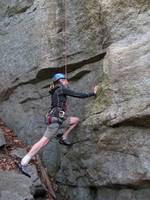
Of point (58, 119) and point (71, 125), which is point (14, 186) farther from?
point (71, 125)

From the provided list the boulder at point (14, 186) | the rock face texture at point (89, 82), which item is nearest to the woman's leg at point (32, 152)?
the boulder at point (14, 186)

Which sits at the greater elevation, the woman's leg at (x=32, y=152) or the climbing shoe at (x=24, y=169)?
the woman's leg at (x=32, y=152)

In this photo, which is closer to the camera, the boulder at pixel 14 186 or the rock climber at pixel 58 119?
the boulder at pixel 14 186

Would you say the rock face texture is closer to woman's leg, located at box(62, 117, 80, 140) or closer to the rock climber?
woman's leg, located at box(62, 117, 80, 140)

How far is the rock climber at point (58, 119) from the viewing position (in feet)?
34.7

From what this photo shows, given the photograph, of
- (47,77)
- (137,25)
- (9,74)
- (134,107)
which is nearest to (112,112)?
(134,107)

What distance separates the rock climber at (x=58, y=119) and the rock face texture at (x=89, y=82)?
0.95 ft

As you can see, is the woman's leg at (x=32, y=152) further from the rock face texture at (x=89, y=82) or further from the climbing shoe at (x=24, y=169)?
the rock face texture at (x=89, y=82)

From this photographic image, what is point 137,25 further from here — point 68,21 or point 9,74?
point 9,74

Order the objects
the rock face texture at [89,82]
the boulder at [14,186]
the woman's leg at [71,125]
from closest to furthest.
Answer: the boulder at [14,186], the rock face texture at [89,82], the woman's leg at [71,125]

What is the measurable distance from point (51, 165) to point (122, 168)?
8.75ft

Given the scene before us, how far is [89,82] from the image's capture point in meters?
11.6

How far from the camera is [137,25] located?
417 inches

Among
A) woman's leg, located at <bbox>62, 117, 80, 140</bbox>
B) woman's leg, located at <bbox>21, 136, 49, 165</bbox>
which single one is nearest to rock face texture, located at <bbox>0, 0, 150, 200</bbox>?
woman's leg, located at <bbox>62, 117, 80, 140</bbox>
